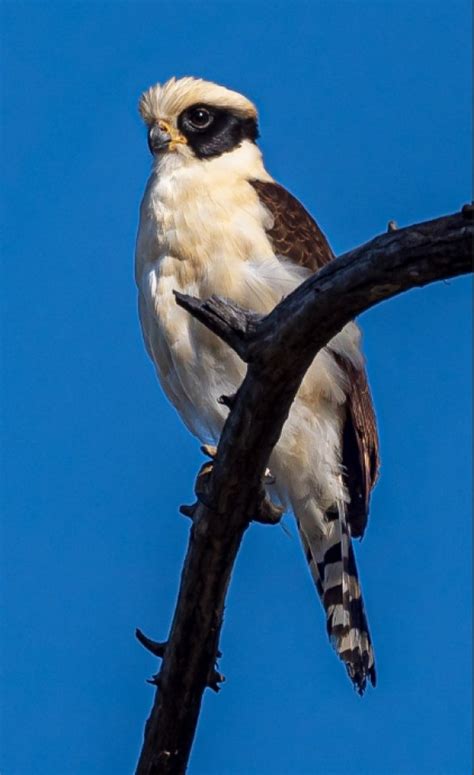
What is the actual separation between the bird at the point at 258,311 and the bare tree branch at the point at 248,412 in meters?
0.92

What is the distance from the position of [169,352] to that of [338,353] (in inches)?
27.2

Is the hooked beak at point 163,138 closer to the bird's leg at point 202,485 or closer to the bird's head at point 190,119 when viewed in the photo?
the bird's head at point 190,119

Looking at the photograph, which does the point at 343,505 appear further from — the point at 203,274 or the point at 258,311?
the point at 203,274

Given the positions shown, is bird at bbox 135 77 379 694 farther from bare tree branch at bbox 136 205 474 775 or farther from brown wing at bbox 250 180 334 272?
bare tree branch at bbox 136 205 474 775

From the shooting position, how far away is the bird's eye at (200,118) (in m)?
6.05

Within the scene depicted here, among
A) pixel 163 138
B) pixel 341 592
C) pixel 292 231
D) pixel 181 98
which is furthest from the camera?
pixel 181 98

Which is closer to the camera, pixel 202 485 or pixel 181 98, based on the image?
pixel 202 485

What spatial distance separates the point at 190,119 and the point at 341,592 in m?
2.19

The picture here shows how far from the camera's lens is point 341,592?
5.68 metres

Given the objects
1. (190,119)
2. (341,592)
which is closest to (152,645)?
(341,592)

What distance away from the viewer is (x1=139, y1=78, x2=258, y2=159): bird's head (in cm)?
592

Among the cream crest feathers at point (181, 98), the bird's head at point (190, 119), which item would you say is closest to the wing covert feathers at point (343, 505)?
the bird's head at point (190, 119)

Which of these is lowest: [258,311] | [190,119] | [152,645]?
[152,645]

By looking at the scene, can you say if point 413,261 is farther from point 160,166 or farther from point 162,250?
point 160,166
